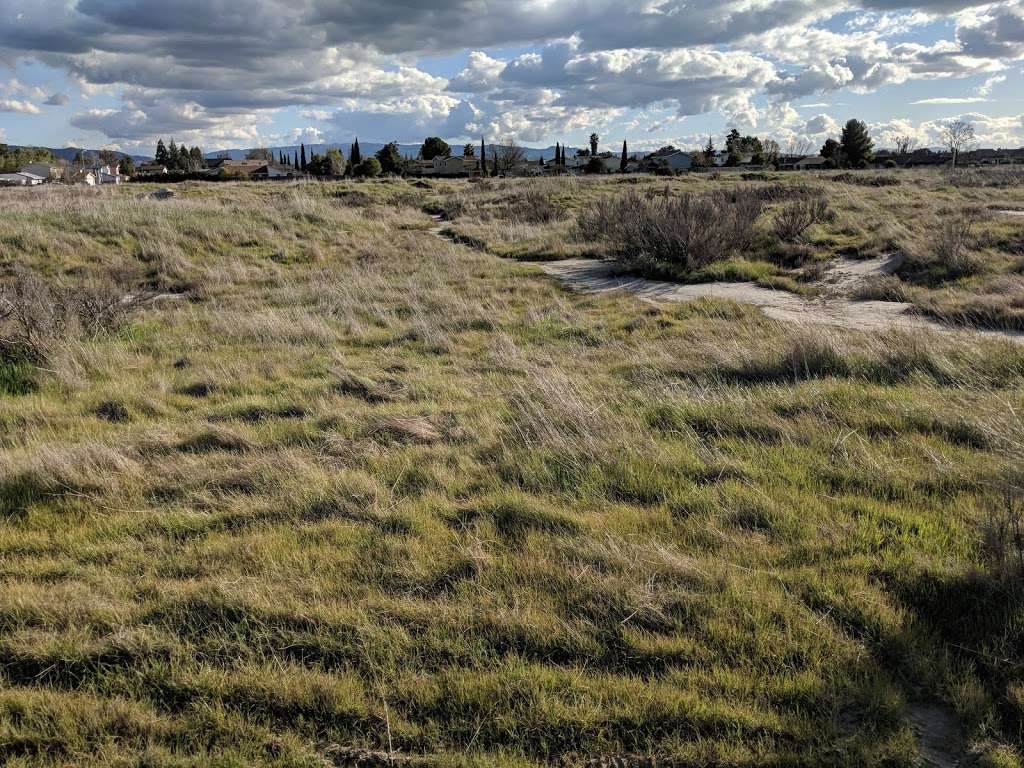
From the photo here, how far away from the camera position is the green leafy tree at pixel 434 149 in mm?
88750

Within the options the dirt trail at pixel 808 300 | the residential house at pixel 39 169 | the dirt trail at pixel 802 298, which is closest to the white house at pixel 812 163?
the dirt trail at pixel 808 300

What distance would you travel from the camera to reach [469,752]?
2.28m

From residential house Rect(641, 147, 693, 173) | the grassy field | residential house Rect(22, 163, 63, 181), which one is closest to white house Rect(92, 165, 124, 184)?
residential house Rect(22, 163, 63, 181)

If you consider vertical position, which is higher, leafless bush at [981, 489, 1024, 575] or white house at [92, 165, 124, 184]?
white house at [92, 165, 124, 184]

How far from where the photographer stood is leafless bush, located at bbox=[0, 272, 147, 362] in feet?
22.8

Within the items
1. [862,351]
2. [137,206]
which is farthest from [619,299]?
Result: [137,206]

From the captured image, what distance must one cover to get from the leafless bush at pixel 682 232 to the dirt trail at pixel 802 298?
2.36 ft

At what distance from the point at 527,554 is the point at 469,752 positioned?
120 cm

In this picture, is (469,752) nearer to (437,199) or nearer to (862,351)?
(862,351)

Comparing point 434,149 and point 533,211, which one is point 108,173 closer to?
point 434,149

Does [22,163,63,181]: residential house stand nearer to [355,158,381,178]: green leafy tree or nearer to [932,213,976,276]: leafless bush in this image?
[355,158,381,178]: green leafy tree

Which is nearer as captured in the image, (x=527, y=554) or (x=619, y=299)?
(x=527, y=554)

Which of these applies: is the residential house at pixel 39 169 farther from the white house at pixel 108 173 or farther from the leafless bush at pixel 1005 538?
the leafless bush at pixel 1005 538

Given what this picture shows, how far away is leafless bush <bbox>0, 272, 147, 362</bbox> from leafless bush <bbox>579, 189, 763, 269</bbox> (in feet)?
30.6
